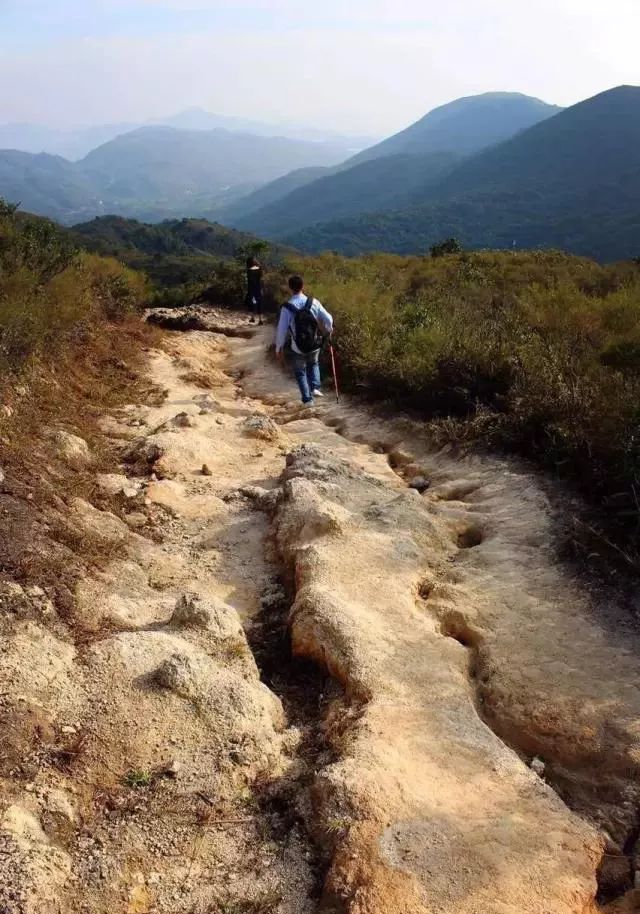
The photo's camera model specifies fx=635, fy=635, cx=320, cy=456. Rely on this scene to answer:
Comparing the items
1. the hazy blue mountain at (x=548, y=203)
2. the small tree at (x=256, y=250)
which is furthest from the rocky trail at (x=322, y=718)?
the hazy blue mountain at (x=548, y=203)

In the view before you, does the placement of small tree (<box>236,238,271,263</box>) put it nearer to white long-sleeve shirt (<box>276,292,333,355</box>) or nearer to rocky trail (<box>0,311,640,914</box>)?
white long-sleeve shirt (<box>276,292,333,355</box>)

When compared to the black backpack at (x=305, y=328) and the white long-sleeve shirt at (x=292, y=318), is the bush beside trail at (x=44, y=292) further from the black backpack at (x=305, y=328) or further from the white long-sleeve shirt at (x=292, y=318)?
the black backpack at (x=305, y=328)

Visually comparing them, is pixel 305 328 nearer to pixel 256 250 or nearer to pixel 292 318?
pixel 292 318

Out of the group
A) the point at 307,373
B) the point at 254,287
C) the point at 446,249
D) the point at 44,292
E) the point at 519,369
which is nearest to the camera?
the point at 519,369

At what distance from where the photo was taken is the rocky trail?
3.04m

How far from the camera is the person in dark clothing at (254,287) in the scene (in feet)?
57.0

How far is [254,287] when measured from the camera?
18.1 metres

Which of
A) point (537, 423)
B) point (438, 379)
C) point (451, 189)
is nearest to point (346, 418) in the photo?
point (438, 379)

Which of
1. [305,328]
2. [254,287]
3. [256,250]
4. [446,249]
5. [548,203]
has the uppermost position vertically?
[548,203]

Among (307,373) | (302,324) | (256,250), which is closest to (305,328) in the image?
(302,324)

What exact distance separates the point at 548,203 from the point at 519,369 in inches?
6254

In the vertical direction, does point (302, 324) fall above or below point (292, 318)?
below

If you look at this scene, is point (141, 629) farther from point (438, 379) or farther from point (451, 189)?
point (451, 189)

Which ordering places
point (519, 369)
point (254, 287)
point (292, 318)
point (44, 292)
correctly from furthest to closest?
1. point (254, 287)
2. point (44, 292)
3. point (292, 318)
4. point (519, 369)
